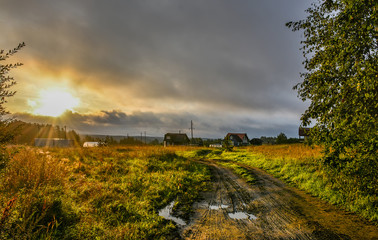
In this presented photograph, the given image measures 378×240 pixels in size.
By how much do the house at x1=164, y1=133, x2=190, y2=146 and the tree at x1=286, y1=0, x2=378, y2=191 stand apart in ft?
257

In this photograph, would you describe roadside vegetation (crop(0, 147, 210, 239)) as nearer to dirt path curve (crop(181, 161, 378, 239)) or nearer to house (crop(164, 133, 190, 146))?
dirt path curve (crop(181, 161, 378, 239))

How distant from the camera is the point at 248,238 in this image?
391 centimetres

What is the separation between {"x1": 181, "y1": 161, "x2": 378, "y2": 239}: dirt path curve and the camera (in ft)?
13.5

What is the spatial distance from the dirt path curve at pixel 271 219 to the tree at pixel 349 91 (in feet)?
4.24

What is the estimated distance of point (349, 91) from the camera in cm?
531

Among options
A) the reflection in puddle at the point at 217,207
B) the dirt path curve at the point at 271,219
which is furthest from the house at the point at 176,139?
the reflection in puddle at the point at 217,207

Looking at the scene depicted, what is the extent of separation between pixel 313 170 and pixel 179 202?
739 centimetres

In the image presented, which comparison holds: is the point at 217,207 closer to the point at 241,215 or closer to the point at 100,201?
the point at 241,215

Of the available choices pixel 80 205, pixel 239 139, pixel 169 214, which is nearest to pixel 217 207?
pixel 169 214

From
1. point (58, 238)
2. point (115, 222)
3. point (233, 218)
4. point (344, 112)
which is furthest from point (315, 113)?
point (58, 238)

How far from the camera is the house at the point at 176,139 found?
84062mm

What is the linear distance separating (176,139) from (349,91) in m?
80.7

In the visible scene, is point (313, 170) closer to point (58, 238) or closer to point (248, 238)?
point (248, 238)

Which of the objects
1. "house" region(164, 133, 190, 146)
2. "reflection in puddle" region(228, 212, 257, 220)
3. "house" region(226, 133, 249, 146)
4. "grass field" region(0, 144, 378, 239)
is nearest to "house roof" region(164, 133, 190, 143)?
"house" region(164, 133, 190, 146)
